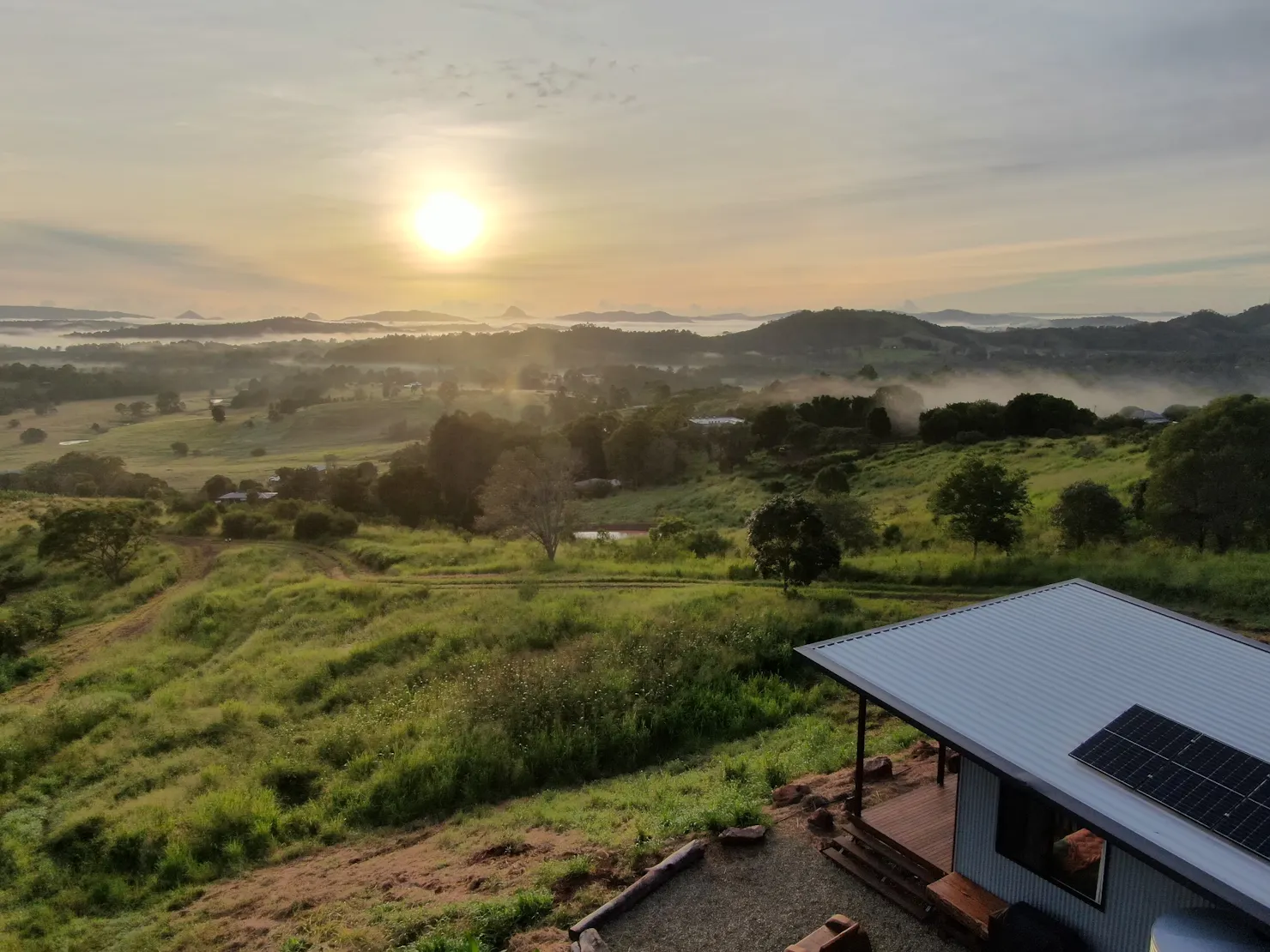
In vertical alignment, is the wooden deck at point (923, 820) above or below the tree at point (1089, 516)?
below

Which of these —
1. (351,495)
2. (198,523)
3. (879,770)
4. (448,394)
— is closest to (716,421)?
(351,495)

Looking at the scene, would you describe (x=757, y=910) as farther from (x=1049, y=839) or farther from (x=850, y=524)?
(x=850, y=524)

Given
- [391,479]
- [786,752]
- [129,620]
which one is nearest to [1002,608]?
[786,752]

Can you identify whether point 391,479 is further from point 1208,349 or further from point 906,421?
point 1208,349

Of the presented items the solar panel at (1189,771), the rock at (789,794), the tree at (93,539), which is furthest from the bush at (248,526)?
the solar panel at (1189,771)

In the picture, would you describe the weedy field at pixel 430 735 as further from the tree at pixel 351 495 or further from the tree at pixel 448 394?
the tree at pixel 448 394
